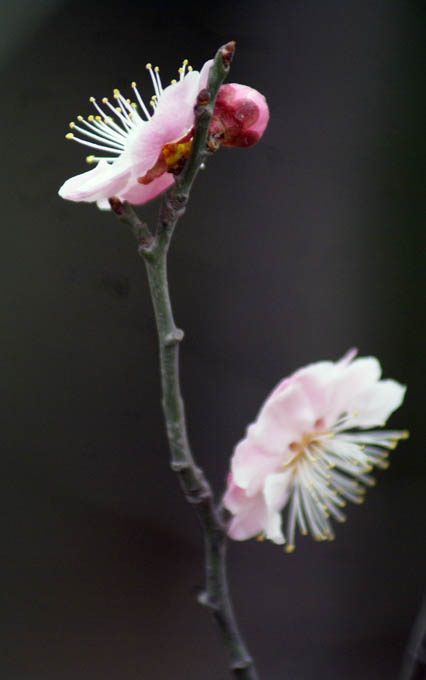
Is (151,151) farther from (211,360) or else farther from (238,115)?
(211,360)

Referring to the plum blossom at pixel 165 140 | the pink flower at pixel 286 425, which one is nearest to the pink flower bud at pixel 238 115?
the plum blossom at pixel 165 140

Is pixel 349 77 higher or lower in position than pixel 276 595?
higher

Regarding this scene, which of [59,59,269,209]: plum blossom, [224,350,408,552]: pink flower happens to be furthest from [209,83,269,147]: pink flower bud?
[224,350,408,552]: pink flower

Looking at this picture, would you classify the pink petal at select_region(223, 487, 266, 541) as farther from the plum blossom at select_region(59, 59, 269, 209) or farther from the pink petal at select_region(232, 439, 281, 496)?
the plum blossom at select_region(59, 59, 269, 209)

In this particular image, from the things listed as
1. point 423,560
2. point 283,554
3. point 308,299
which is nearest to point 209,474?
point 283,554

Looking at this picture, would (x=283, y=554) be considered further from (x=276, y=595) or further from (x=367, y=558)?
(x=367, y=558)

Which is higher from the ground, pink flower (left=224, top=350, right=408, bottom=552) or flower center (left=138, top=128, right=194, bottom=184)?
flower center (left=138, top=128, right=194, bottom=184)
